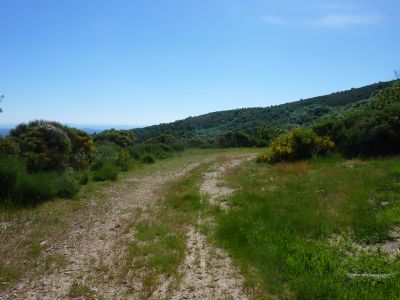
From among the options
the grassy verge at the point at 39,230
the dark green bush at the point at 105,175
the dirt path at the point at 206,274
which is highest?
the dark green bush at the point at 105,175

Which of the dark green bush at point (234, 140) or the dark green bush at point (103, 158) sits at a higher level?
the dark green bush at point (103, 158)

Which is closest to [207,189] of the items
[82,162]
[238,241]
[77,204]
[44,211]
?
[77,204]

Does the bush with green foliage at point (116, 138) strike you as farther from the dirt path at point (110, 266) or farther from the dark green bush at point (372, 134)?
the dirt path at point (110, 266)

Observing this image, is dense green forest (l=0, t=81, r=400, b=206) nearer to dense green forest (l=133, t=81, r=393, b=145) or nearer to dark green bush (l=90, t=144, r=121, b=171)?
dark green bush (l=90, t=144, r=121, b=171)

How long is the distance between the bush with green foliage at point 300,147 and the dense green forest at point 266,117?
32992mm

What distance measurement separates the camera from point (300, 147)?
20.7 m

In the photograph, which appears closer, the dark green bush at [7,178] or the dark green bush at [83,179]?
the dark green bush at [7,178]

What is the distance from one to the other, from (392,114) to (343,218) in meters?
11.5

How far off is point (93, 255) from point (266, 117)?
6606 centimetres

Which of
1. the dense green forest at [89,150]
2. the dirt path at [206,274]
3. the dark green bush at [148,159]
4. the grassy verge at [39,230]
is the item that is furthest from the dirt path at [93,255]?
the dark green bush at [148,159]

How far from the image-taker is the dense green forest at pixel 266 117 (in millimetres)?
59094

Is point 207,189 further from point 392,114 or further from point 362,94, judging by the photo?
point 362,94

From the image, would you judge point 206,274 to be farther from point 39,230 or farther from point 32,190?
point 32,190

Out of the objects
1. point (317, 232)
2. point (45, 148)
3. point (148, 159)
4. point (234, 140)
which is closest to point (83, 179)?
point (45, 148)
